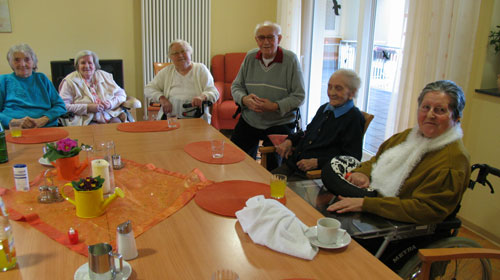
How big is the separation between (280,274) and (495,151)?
2.14 m

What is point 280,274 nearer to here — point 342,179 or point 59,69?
point 342,179

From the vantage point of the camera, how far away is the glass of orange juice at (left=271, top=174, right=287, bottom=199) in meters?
1.61

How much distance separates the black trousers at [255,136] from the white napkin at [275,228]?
4.70 feet

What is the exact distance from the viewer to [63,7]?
15.2ft

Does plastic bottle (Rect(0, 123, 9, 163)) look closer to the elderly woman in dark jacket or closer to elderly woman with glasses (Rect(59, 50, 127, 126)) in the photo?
elderly woman with glasses (Rect(59, 50, 127, 126))

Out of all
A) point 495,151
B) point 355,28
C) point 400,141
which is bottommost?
point 495,151

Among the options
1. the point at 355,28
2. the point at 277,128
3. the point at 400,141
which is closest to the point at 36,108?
the point at 277,128

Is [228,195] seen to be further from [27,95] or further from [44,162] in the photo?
[27,95]

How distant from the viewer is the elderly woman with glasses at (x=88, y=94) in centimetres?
A: 333

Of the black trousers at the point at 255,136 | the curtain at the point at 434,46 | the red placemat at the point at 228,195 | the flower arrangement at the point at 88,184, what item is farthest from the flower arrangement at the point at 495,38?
the flower arrangement at the point at 88,184

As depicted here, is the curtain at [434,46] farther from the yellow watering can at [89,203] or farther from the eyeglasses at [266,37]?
the yellow watering can at [89,203]

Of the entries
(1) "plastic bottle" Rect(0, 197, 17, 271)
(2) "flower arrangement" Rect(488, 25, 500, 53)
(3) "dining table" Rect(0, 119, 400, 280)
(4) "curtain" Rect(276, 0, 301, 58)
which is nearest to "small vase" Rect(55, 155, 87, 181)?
(3) "dining table" Rect(0, 119, 400, 280)

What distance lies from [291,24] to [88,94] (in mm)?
2438

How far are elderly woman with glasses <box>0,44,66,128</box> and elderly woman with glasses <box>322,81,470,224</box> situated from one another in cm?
225
